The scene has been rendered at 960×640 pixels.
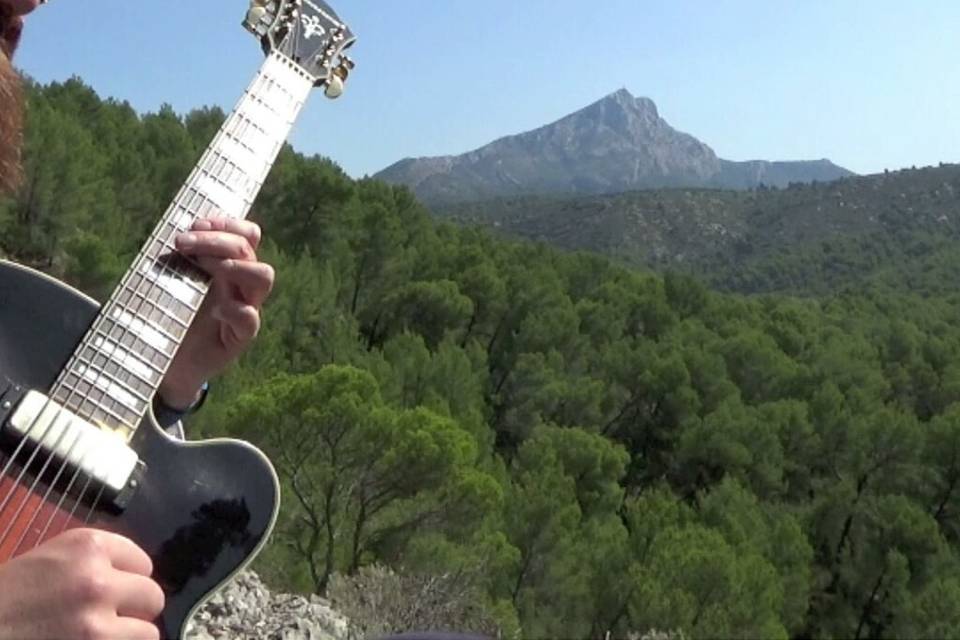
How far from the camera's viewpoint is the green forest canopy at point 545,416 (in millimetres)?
11859

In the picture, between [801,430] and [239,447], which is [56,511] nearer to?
[239,447]

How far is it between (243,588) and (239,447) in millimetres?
6029

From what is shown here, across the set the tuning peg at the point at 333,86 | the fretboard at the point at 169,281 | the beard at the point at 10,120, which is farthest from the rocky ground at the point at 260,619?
the beard at the point at 10,120

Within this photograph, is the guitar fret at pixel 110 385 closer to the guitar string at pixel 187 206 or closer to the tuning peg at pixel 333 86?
the guitar string at pixel 187 206

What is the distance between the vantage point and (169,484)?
4.06 ft

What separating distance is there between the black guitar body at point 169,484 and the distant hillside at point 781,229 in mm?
63450

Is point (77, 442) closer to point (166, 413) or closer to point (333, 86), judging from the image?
point (166, 413)

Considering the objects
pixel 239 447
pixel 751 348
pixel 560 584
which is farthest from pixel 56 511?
pixel 751 348

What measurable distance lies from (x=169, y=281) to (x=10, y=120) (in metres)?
0.37

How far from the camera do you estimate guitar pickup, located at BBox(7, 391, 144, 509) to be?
3.68 ft

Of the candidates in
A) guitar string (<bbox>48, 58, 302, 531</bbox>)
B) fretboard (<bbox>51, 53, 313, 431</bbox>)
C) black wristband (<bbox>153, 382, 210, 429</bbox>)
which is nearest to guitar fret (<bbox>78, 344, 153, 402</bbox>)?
fretboard (<bbox>51, 53, 313, 431</bbox>)

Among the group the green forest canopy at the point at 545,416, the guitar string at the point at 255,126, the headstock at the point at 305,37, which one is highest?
the headstock at the point at 305,37

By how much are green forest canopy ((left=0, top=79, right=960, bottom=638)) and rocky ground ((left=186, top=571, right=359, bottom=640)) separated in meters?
3.56

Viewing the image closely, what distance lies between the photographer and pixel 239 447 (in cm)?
131
